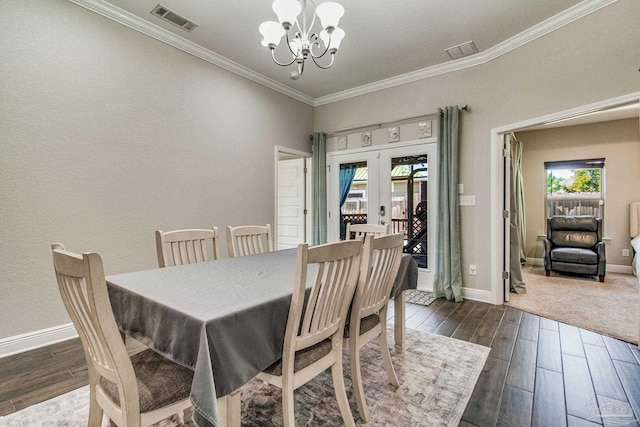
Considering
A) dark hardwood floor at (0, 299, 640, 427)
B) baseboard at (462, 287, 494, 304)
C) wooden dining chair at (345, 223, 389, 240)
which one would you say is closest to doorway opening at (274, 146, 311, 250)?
wooden dining chair at (345, 223, 389, 240)

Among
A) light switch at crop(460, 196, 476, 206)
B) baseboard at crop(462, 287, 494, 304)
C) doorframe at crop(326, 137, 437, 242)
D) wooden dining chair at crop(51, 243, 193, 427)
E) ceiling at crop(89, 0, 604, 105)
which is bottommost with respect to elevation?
baseboard at crop(462, 287, 494, 304)

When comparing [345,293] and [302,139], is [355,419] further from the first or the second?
[302,139]

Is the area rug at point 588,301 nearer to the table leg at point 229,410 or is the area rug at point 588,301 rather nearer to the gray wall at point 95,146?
the table leg at point 229,410

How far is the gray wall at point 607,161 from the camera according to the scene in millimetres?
5004

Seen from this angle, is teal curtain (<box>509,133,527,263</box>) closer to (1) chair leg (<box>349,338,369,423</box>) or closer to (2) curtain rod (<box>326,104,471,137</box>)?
(2) curtain rod (<box>326,104,471,137</box>)

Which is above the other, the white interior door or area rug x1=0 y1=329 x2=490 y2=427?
the white interior door

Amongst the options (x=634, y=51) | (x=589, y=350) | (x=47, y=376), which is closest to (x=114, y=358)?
(x=47, y=376)

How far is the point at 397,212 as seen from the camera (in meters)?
4.32

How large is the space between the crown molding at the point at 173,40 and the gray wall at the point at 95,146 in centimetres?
6

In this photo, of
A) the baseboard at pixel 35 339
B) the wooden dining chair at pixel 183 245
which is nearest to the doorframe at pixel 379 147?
the wooden dining chair at pixel 183 245

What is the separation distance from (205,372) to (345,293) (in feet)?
2.34

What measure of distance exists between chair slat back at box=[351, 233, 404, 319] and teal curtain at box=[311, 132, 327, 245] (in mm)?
2934

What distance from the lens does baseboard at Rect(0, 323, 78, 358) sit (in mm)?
2262

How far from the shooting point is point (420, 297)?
376cm
